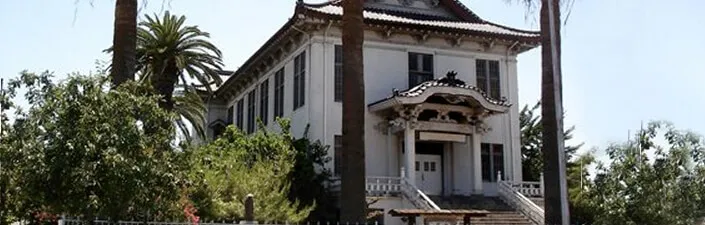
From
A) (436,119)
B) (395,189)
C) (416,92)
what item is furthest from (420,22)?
(395,189)

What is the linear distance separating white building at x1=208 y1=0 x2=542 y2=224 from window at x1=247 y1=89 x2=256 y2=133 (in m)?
4.22

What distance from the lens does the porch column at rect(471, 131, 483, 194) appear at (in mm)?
28438

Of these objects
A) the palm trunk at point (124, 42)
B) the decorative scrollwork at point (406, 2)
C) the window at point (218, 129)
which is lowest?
the palm trunk at point (124, 42)

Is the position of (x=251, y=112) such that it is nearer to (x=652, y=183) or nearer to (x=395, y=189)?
(x=395, y=189)

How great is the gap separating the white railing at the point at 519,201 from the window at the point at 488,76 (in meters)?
3.63

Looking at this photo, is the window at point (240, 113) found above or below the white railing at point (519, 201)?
above

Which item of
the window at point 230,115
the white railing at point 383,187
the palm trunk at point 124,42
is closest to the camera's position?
the palm trunk at point 124,42

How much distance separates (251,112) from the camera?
3681cm

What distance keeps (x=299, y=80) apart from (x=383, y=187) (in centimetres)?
598

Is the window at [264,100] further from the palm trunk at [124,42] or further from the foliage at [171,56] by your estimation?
the palm trunk at [124,42]

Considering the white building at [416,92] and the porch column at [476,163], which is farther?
the porch column at [476,163]

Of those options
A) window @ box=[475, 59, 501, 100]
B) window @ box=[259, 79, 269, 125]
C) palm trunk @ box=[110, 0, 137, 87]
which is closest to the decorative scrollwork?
window @ box=[475, 59, 501, 100]

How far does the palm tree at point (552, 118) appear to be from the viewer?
1673cm

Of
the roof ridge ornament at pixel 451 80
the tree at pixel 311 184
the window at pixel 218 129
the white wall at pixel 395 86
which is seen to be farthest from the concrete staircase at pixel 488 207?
the window at pixel 218 129
